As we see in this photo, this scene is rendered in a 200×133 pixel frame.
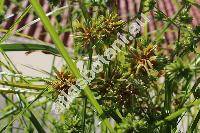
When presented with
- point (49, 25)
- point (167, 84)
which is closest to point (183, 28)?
point (167, 84)

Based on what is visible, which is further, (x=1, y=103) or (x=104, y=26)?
(x=1, y=103)

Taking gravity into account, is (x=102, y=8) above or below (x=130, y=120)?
above

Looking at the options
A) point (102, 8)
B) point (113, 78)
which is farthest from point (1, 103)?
point (113, 78)

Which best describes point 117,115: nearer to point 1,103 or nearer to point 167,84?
point 167,84

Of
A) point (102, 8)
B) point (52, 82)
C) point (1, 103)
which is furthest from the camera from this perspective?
point (1, 103)

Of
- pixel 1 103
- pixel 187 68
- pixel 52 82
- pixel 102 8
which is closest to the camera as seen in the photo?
pixel 187 68

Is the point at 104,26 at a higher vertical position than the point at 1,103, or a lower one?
higher

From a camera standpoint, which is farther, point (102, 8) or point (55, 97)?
point (102, 8)

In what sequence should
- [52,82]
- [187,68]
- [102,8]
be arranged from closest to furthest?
[187,68]
[52,82]
[102,8]

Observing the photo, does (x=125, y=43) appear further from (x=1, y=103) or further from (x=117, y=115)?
(x=1, y=103)
